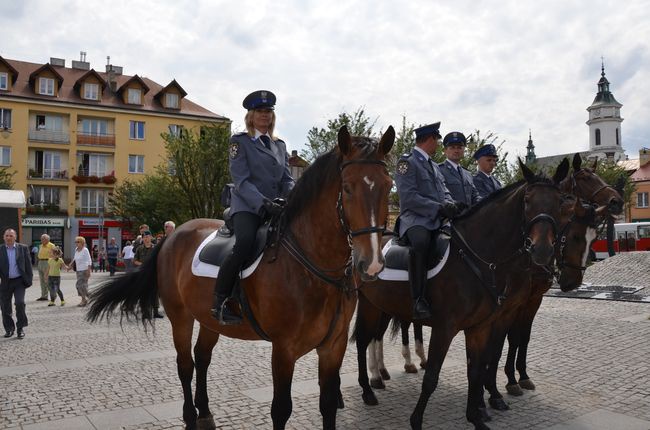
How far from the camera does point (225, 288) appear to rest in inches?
163

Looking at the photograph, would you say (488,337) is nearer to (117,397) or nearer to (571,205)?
(571,205)

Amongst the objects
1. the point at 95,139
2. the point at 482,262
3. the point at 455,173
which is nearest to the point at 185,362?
the point at 482,262

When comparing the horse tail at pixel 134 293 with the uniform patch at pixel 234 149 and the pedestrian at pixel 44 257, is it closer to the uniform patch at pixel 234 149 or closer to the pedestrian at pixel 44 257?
the uniform patch at pixel 234 149

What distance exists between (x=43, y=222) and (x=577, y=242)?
153 ft

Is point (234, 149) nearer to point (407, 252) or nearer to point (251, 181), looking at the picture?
point (251, 181)

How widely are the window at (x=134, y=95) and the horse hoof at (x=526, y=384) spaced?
47.9m

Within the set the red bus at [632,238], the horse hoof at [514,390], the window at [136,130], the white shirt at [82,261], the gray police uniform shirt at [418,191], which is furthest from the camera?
the window at [136,130]

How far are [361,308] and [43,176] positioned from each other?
47107 millimetres

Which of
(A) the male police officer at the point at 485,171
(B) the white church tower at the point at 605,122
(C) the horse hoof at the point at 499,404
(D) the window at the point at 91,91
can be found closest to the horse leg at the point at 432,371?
(C) the horse hoof at the point at 499,404

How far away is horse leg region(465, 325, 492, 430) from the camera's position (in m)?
5.17

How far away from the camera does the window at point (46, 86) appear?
44875 mm

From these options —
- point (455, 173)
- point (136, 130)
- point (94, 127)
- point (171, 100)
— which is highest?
point (171, 100)

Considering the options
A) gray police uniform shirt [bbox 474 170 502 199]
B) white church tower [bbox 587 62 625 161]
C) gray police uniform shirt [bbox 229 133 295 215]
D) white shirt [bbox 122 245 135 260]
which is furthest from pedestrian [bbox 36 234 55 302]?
white church tower [bbox 587 62 625 161]

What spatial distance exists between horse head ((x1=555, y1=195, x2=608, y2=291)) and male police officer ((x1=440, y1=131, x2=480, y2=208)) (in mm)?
1354
